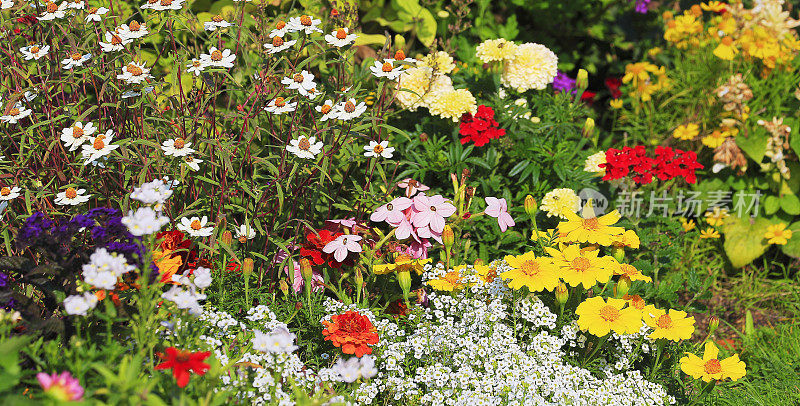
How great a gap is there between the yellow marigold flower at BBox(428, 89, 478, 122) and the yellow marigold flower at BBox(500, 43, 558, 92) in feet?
1.03

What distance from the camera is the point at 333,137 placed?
2.32 m

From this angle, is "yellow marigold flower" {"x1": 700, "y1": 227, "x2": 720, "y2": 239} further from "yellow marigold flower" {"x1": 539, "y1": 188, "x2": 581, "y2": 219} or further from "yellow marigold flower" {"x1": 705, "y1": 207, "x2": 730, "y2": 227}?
"yellow marigold flower" {"x1": 539, "y1": 188, "x2": 581, "y2": 219}

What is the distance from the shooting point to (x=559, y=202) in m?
2.69

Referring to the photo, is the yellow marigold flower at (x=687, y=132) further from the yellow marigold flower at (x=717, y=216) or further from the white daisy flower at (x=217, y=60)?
the white daisy flower at (x=217, y=60)

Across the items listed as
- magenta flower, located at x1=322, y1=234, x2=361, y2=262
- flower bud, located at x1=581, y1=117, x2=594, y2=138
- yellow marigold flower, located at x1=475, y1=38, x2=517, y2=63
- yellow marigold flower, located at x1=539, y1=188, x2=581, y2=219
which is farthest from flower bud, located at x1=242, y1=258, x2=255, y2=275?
flower bud, located at x1=581, y1=117, x2=594, y2=138

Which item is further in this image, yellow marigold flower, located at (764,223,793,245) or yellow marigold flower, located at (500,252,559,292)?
yellow marigold flower, located at (764,223,793,245)

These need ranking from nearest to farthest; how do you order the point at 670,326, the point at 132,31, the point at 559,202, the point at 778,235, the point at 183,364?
the point at 183,364
the point at 670,326
the point at 132,31
the point at 559,202
the point at 778,235

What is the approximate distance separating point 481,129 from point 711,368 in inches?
49.4

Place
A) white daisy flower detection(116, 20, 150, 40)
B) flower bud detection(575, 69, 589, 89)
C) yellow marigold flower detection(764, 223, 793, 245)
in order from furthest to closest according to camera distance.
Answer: yellow marigold flower detection(764, 223, 793, 245), flower bud detection(575, 69, 589, 89), white daisy flower detection(116, 20, 150, 40)

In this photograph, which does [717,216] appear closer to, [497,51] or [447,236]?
[497,51]

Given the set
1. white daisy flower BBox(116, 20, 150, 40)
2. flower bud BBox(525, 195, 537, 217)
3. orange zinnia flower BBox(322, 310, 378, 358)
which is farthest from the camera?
flower bud BBox(525, 195, 537, 217)

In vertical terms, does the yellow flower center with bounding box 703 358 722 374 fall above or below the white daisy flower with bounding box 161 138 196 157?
below

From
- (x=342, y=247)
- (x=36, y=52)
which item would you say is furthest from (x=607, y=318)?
(x=36, y=52)

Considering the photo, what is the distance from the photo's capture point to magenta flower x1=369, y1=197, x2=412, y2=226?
90.9 inches
